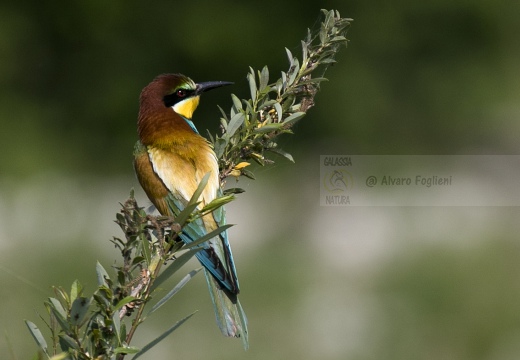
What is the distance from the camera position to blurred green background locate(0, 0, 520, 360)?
3.98 meters

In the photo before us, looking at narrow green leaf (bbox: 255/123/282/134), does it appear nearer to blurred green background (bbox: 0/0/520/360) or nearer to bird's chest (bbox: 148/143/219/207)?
bird's chest (bbox: 148/143/219/207)

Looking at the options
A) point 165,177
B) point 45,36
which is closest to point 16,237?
point 45,36

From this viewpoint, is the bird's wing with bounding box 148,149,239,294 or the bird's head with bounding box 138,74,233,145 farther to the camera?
the bird's head with bounding box 138,74,233,145

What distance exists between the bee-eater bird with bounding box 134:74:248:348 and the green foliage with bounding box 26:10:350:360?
150 mm

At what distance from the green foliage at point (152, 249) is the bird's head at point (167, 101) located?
0.41 meters

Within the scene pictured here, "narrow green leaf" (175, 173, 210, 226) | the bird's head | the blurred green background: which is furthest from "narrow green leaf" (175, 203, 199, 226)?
the blurred green background

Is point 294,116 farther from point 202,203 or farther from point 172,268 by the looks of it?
point 202,203

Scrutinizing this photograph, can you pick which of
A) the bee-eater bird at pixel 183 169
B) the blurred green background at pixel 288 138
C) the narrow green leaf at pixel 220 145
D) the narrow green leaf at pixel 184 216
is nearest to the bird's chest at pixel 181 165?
the bee-eater bird at pixel 183 169

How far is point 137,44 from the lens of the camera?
443cm

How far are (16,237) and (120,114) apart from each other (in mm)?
793

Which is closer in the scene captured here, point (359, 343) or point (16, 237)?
point (359, 343)

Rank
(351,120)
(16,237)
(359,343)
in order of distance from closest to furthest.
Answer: (359,343)
(16,237)
(351,120)

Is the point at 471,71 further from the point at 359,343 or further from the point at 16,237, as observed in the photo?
the point at 16,237

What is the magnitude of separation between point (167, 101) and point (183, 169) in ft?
0.54
